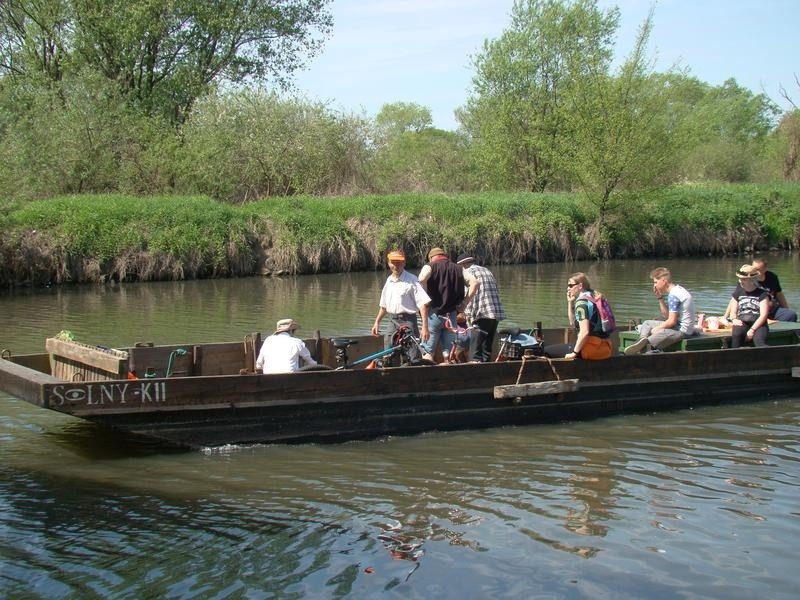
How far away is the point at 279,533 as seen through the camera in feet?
23.5

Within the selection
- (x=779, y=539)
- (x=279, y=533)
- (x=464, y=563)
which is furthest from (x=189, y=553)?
(x=779, y=539)

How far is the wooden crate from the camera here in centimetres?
920

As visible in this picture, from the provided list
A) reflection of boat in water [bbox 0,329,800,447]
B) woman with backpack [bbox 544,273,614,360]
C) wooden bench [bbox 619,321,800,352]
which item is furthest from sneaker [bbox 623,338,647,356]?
wooden bench [bbox 619,321,800,352]

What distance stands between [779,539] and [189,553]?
14.7 feet

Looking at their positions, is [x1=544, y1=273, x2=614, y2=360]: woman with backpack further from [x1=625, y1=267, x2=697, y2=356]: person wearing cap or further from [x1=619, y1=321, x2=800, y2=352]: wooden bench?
[x1=619, y1=321, x2=800, y2=352]: wooden bench

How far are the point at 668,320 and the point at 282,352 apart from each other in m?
4.96

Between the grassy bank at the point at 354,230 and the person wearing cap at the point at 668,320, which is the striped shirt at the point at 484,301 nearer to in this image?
the person wearing cap at the point at 668,320

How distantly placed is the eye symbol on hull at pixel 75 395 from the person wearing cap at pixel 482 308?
440 cm

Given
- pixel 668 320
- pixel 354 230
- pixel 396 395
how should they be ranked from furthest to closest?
pixel 354 230 → pixel 668 320 → pixel 396 395

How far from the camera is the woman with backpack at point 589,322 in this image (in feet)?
34.2

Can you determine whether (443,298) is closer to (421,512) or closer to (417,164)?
(421,512)

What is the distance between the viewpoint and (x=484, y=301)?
10766 mm

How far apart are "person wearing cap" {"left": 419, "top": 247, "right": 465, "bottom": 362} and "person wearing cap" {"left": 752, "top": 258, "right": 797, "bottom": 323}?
4.06 meters

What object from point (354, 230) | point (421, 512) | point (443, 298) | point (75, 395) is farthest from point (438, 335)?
point (354, 230)
